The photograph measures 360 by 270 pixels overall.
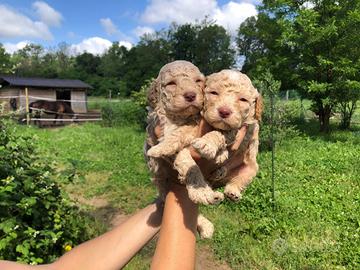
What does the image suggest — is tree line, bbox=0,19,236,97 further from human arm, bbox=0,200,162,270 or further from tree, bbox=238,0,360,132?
human arm, bbox=0,200,162,270

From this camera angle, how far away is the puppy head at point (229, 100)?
183cm

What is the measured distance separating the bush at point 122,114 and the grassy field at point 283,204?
8570 millimetres

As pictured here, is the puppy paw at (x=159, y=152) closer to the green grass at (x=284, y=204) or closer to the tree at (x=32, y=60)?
the green grass at (x=284, y=204)

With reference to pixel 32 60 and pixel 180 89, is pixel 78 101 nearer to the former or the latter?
pixel 180 89

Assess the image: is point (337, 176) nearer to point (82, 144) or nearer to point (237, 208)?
point (237, 208)

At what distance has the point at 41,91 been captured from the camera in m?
26.5

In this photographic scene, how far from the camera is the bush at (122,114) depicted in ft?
71.2

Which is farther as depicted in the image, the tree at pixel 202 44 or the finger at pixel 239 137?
the tree at pixel 202 44

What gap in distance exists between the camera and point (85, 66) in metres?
63.4

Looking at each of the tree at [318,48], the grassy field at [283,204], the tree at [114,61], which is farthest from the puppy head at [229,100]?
the tree at [114,61]

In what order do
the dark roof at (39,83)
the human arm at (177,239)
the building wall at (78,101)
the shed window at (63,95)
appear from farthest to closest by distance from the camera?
the shed window at (63,95), the building wall at (78,101), the dark roof at (39,83), the human arm at (177,239)

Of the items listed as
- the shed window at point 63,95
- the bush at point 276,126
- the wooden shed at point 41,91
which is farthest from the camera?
the shed window at point 63,95

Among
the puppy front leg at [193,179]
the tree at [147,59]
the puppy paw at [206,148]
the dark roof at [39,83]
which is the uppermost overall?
the tree at [147,59]

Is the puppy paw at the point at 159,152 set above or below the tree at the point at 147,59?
below
